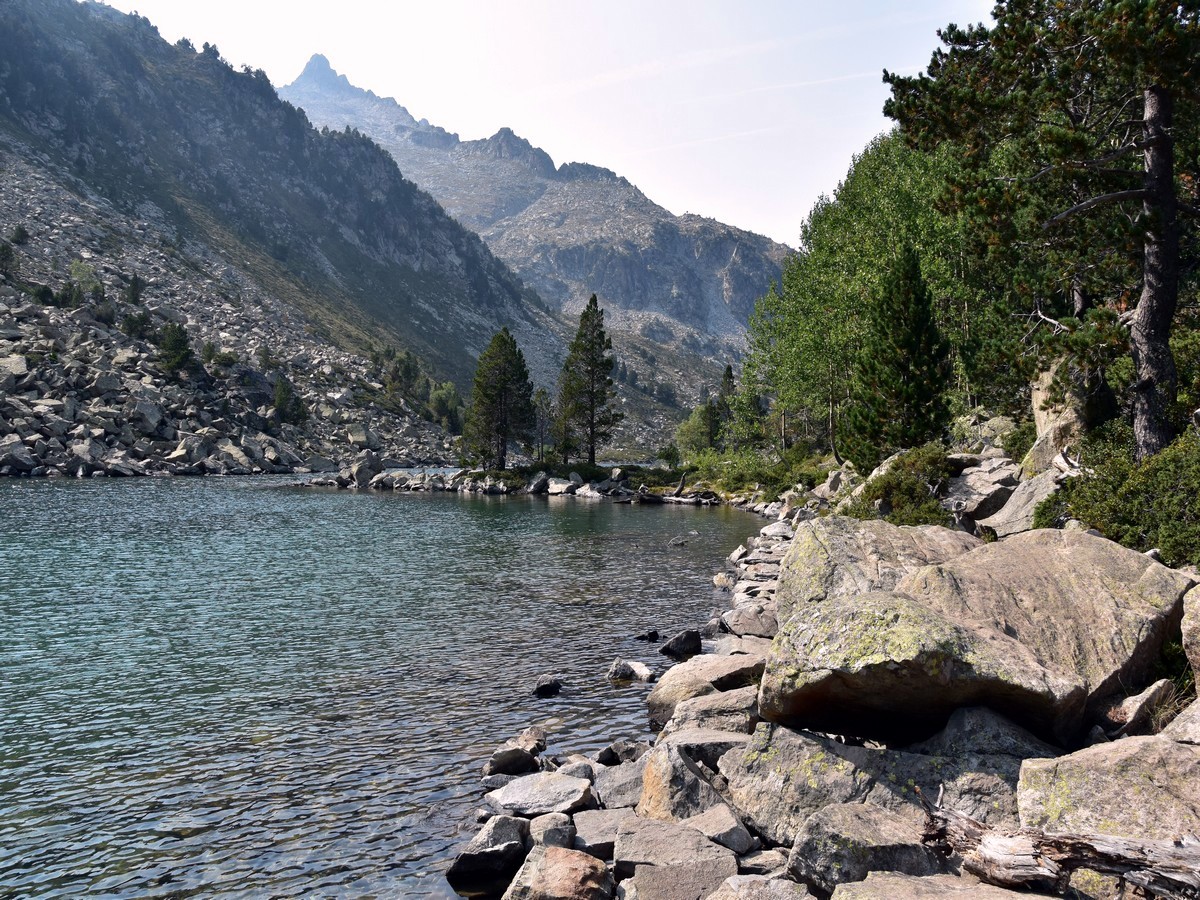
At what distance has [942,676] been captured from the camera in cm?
988

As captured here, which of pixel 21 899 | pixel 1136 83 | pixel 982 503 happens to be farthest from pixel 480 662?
Answer: pixel 1136 83

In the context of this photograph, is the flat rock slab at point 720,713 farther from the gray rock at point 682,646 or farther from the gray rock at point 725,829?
the gray rock at point 682,646

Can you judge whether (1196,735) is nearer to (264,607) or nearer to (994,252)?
(994,252)

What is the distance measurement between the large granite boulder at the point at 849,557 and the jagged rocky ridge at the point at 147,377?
9812 centimetres

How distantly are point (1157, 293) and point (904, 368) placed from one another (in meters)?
22.6

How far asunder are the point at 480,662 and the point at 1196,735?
16.4 m

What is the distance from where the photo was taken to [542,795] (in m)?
12.2

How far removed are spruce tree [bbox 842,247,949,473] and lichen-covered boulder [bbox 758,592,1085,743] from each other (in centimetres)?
3491

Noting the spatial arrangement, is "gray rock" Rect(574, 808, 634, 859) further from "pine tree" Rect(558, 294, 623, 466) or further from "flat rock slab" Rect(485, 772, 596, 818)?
"pine tree" Rect(558, 294, 623, 466)

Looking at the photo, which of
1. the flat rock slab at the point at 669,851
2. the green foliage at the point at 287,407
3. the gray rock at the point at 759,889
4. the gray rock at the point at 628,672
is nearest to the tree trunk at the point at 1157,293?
the gray rock at the point at 628,672

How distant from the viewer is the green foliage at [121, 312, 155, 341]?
12481 centimetres

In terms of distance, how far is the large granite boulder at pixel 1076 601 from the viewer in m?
11.1

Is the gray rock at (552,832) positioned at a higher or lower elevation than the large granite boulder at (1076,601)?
lower

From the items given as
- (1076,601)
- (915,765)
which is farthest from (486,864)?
(1076,601)
